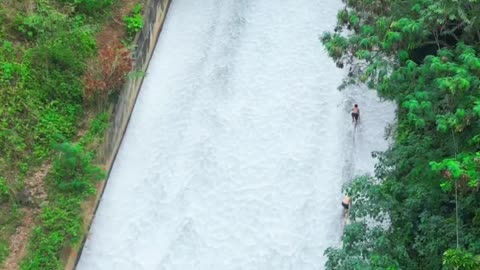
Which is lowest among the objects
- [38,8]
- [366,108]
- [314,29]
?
[366,108]

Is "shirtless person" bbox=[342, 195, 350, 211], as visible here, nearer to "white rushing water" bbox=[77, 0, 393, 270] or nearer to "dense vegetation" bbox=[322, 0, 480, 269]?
"white rushing water" bbox=[77, 0, 393, 270]

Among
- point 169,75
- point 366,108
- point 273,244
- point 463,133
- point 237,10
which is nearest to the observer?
point 463,133

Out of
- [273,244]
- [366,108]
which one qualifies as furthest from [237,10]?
[273,244]

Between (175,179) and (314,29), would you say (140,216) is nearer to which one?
(175,179)

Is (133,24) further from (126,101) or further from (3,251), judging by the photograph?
(3,251)

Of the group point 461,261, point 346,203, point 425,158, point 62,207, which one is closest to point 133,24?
point 62,207

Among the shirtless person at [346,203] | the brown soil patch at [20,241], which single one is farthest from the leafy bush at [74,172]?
the shirtless person at [346,203]

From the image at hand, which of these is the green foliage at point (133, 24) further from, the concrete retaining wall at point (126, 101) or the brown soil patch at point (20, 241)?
the brown soil patch at point (20, 241)
